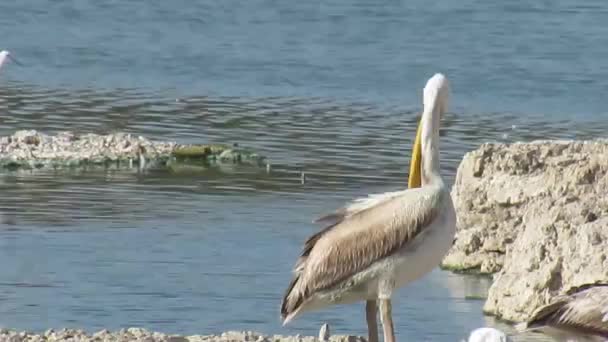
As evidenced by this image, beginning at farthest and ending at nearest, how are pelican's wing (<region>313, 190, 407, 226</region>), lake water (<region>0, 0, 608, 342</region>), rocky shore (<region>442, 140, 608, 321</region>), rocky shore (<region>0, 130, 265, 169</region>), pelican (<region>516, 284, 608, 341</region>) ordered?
rocky shore (<region>0, 130, 265, 169</region>), lake water (<region>0, 0, 608, 342</region>), rocky shore (<region>442, 140, 608, 321</region>), pelican's wing (<region>313, 190, 407, 226</region>), pelican (<region>516, 284, 608, 341</region>)

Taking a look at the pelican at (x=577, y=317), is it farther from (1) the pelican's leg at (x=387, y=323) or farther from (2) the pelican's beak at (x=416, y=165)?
(2) the pelican's beak at (x=416, y=165)

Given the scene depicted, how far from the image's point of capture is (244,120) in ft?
81.1

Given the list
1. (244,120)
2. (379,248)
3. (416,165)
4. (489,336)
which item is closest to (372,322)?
(379,248)

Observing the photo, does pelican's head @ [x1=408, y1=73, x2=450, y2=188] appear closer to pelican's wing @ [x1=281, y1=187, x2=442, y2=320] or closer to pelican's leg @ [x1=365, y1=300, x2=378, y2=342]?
pelican's wing @ [x1=281, y1=187, x2=442, y2=320]

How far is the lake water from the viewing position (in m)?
14.4

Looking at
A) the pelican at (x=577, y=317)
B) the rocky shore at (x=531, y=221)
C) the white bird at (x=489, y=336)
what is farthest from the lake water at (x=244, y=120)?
the white bird at (x=489, y=336)

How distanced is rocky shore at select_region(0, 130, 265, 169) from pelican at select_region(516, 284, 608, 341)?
10.6m

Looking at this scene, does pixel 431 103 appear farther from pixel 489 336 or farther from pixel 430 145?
pixel 489 336

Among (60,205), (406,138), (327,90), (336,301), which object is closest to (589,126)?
(406,138)

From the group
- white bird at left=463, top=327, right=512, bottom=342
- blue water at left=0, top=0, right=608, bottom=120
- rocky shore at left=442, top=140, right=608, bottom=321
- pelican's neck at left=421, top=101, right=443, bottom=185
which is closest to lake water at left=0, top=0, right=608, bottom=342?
blue water at left=0, top=0, right=608, bottom=120

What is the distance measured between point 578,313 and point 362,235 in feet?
4.41

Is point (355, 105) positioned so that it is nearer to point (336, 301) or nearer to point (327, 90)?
point (327, 90)

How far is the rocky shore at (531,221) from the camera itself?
43.4ft

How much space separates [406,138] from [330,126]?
1489 millimetres
